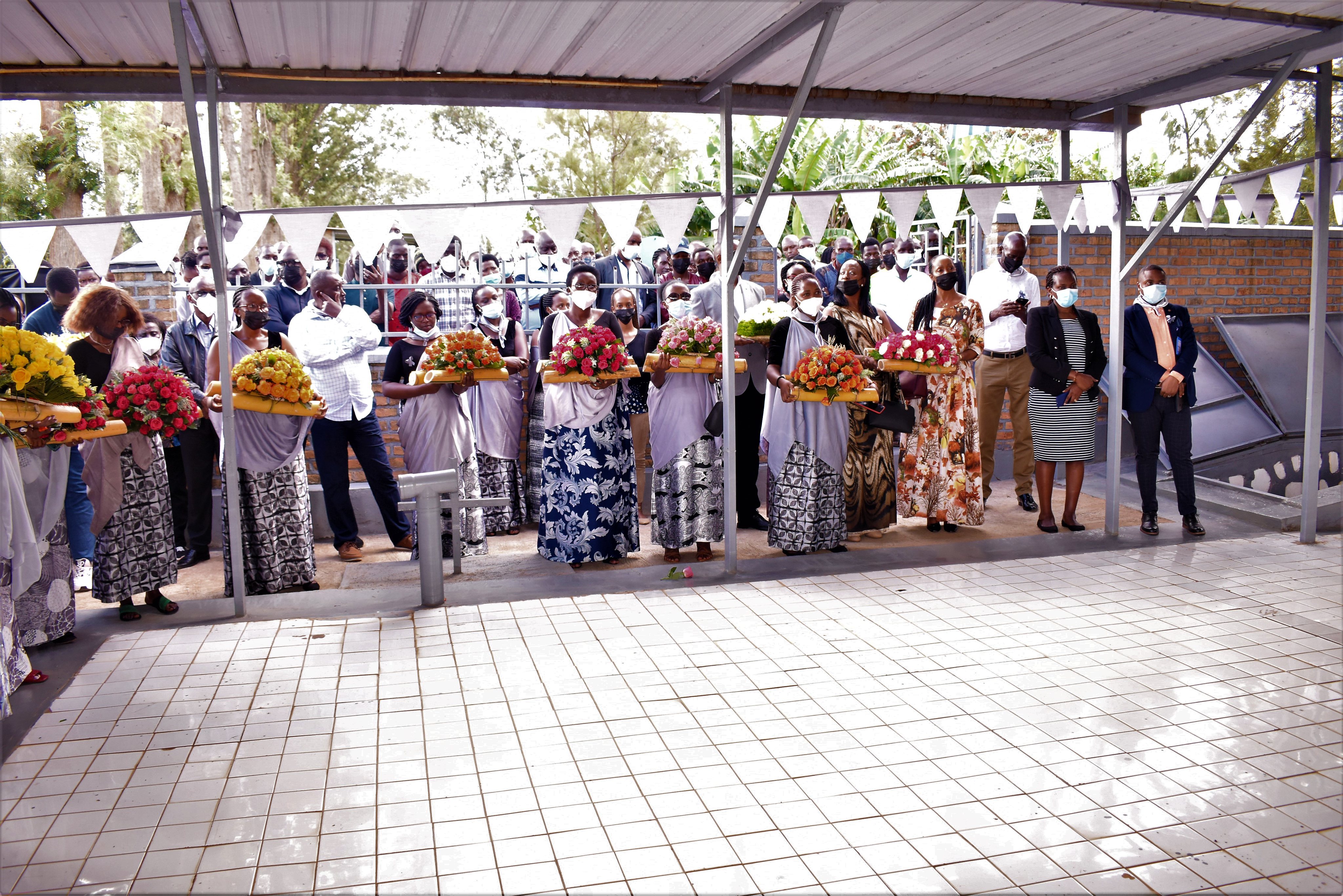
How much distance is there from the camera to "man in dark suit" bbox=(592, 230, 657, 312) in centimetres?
1148

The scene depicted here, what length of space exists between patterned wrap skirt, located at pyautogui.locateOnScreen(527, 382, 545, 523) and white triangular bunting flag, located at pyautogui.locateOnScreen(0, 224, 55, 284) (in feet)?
10.8

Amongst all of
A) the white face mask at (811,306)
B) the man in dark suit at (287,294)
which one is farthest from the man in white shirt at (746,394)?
the man in dark suit at (287,294)

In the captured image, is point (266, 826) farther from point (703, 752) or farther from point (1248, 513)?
point (1248, 513)

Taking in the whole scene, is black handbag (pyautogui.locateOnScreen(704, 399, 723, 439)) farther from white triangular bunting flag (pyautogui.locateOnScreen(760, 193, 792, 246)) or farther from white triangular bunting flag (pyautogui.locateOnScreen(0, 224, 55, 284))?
white triangular bunting flag (pyautogui.locateOnScreen(0, 224, 55, 284))

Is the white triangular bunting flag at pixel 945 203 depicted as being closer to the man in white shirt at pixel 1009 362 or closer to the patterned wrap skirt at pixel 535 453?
the man in white shirt at pixel 1009 362

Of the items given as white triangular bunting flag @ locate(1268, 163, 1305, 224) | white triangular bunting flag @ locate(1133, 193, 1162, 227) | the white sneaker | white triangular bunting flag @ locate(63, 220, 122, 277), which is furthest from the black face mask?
white triangular bunting flag @ locate(1268, 163, 1305, 224)

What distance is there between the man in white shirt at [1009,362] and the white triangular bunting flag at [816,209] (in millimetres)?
2219

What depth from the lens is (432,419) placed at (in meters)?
7.61

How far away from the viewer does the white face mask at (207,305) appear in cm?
859

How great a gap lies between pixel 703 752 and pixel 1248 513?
20.8ft

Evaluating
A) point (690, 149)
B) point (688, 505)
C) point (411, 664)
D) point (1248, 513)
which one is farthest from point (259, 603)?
point (690, 149)

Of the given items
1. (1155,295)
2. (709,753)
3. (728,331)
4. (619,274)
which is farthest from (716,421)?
(619,274)

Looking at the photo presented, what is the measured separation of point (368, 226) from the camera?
260 inches

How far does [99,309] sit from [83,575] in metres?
2.66
